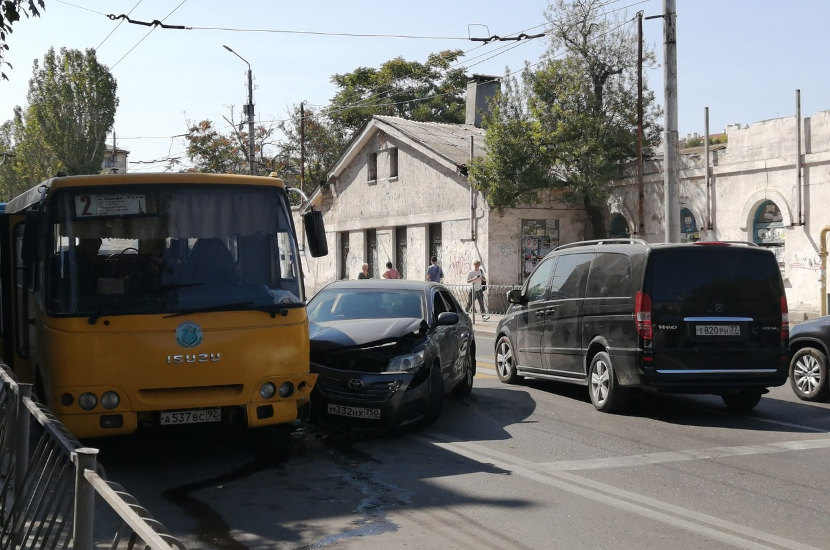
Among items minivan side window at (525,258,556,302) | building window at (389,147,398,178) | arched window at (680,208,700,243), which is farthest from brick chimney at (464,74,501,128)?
minivan side window at (525,258,556,302)

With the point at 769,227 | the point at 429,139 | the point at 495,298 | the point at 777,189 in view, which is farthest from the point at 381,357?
the point at 429,139

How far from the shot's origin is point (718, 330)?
1080 cm

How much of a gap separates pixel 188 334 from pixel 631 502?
3647 mm

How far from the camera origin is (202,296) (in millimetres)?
8125

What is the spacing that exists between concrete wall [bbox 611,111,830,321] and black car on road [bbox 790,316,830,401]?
1174cm

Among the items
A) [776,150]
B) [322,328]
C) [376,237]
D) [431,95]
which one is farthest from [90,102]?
[322,328]

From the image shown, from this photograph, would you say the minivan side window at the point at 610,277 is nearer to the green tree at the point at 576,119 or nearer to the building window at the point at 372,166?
the green tree at the point at 576,119

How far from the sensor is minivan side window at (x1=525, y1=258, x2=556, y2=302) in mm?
12945

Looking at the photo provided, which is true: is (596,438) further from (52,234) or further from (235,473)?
(52,234)

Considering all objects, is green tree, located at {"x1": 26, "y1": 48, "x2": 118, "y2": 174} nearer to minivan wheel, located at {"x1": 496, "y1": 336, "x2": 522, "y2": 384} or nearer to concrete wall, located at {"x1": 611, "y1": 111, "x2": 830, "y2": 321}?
concrete wall, located at {"x1": 611, "y1": 111, "x2": 830, "y2": 321}

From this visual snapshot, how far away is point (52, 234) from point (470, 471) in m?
3.95

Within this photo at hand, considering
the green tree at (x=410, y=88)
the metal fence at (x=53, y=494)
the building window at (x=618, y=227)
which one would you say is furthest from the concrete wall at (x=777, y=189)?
the green tree at (x=410, y=88)

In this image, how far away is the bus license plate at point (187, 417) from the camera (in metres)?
7.95

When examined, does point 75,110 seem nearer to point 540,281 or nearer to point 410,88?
point 410,88
